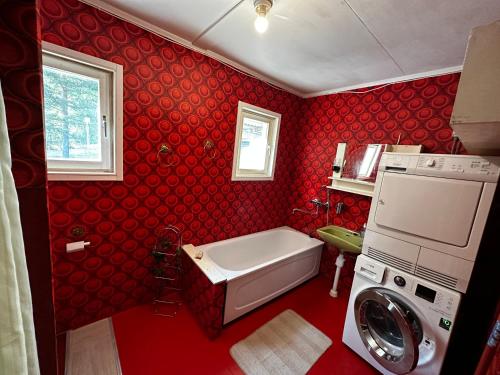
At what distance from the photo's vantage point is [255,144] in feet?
8.91

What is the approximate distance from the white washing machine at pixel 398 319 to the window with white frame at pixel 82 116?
2.15 m

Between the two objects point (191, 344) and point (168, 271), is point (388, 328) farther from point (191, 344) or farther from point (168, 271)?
point (168, 271)

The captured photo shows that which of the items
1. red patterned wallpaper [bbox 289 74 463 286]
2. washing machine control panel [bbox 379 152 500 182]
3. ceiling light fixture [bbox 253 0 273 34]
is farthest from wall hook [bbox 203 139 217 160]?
washing machine control panel [bbox 379 152 500 182]

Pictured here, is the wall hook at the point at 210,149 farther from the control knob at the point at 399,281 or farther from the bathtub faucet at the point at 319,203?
the control knob at the point at 399,281

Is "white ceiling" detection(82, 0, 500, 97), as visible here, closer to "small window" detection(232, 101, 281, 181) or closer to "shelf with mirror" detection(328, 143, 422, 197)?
"small window" detection(232, 101, 281, 181)

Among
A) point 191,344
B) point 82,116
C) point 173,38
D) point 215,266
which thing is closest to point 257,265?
point 215,266

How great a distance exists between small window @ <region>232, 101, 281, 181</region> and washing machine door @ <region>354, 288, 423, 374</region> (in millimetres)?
1705

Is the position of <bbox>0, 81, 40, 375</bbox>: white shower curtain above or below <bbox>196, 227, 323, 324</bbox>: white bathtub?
above

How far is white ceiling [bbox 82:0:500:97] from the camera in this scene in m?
1.23

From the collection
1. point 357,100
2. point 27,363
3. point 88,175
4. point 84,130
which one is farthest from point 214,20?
point 27,363

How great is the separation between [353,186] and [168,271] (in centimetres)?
226

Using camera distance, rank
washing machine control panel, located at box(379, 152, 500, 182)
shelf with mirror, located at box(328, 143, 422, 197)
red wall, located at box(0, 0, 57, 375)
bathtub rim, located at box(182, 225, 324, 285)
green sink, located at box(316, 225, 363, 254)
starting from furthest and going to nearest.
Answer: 1. shelf with mirror, located at box(328, 143, 422, 197)
2. green sink, located at box(316, 225, 363, 254)
3. bathtub rim, located at box(182, 225, 324, 285)
4. washing machine control panel, located at box(379, 152, 500, 182)
5. red wall, located at box(0, 0, 57, 375)

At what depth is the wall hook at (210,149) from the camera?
212 cm

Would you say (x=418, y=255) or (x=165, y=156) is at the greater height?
(x=165, y=156)
